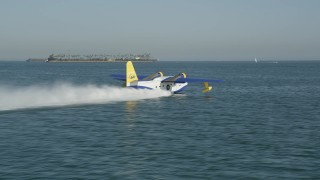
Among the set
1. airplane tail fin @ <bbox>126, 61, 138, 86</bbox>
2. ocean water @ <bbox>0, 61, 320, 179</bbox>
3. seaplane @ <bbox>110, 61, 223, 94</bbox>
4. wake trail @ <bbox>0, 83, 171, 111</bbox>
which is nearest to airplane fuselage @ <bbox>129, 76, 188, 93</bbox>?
seaplane @ <bbox>110, 61, 223, 94</bbox>

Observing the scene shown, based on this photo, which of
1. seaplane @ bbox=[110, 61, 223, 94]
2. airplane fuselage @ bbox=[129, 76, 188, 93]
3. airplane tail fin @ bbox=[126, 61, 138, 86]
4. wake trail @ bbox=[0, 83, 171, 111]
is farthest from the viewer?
airplane fuselage @ bbox=[129, 76, 188, 93]

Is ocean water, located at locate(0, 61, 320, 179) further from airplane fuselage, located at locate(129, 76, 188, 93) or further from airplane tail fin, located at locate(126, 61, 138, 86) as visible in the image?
airplane fuselage, located at locate(129, 76, 188, 93)

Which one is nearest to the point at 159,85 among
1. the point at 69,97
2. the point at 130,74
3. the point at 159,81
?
the point at 159,81

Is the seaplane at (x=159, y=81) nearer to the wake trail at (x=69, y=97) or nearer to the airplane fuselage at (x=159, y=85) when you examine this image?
the airplane fuselage at (x=159, y=85)

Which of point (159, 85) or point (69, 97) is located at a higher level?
point (159, 85)

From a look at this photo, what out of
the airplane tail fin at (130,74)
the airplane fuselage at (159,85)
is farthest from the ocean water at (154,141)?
the airplane fuselage at (159,85)

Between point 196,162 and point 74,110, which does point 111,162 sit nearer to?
point 196,162

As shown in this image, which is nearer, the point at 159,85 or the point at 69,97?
the point at 69,97

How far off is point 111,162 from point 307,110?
28.3m

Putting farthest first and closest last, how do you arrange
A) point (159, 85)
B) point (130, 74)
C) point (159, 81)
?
point (159, 85)
point (159, 81)
point (130, 74)

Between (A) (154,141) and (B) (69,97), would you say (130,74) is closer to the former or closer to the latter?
(B) (69,97)

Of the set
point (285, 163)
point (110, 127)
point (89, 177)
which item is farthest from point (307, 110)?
point (89, 177)

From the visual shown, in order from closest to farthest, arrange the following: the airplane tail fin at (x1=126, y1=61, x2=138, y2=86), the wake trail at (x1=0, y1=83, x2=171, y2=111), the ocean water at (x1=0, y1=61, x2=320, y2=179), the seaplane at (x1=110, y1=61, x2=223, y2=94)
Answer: the ocean water at (x1=0, y1=61, x2=320, y2=179), the wake trail at (x1=0, y1=83, x2=171, y2=111), the airplane tail fin at (x1=126, y1=61, x2=138, y2=86), the seaplane at (x1=110, y1=61, x2=223, y2=94)

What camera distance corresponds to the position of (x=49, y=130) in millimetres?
29672
